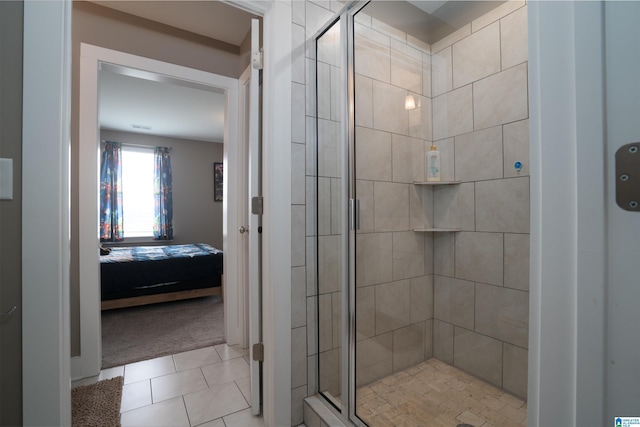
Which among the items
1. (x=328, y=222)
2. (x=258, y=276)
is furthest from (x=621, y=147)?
(x=258, y=276)

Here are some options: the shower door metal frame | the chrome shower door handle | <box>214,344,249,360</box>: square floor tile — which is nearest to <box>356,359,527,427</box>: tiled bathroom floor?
the shower door metal frame

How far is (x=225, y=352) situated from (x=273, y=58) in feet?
7.33

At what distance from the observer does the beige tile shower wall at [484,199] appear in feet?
4.88

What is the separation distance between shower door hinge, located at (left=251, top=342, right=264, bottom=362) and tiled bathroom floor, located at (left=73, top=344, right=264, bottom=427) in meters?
0.34

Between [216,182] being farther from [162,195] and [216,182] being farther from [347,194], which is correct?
[347,194]

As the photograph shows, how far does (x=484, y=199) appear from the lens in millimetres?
1719

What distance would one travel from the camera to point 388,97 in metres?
1.74

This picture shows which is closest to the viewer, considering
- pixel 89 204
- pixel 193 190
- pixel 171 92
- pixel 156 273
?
pixel 89 204

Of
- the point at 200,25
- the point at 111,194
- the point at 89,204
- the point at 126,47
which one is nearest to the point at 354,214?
the point at 89,204

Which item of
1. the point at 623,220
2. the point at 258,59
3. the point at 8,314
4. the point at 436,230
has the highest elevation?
the point at 258,59

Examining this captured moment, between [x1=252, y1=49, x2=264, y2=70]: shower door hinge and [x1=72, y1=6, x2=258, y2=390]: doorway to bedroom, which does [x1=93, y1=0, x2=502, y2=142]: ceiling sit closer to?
[x1=72, y1=6, x2=258, y2=390]: doorway to bedroom

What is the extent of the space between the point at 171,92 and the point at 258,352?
11.9 feet

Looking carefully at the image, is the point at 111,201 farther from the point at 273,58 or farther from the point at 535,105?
the point at 535,105

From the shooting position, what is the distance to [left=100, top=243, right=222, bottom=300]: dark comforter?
10.4ft
